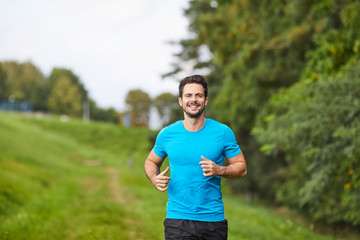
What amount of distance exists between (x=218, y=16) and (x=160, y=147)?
13308 millimetres

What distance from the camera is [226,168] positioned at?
3.38 m

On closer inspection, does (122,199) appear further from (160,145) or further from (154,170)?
(160,145)

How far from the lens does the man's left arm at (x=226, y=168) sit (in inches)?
127

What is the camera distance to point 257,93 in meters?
14.7

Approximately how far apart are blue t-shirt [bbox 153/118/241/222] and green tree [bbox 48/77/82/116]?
78.4 m

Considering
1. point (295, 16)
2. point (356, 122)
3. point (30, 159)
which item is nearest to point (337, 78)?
point (356, 122)

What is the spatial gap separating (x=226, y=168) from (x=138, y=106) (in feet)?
238

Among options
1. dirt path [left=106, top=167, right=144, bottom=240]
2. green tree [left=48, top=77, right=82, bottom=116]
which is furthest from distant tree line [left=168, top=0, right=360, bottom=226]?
green tree [left=48, top=77, right=82, bottom=116]

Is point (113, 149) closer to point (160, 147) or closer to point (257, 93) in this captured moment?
point (257, 93)

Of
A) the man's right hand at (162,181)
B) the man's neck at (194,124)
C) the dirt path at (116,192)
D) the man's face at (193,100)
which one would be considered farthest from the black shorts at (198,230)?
the dirt path at (116,192)

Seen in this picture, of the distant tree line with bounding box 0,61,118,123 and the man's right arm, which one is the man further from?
the distant tree line with bounding box 0,61,118,123

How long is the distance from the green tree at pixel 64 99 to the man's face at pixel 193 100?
7832cm

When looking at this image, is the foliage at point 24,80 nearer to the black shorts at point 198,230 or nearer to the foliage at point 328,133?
the foliage at point 328,133

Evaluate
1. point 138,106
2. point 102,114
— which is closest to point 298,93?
point 138,106
